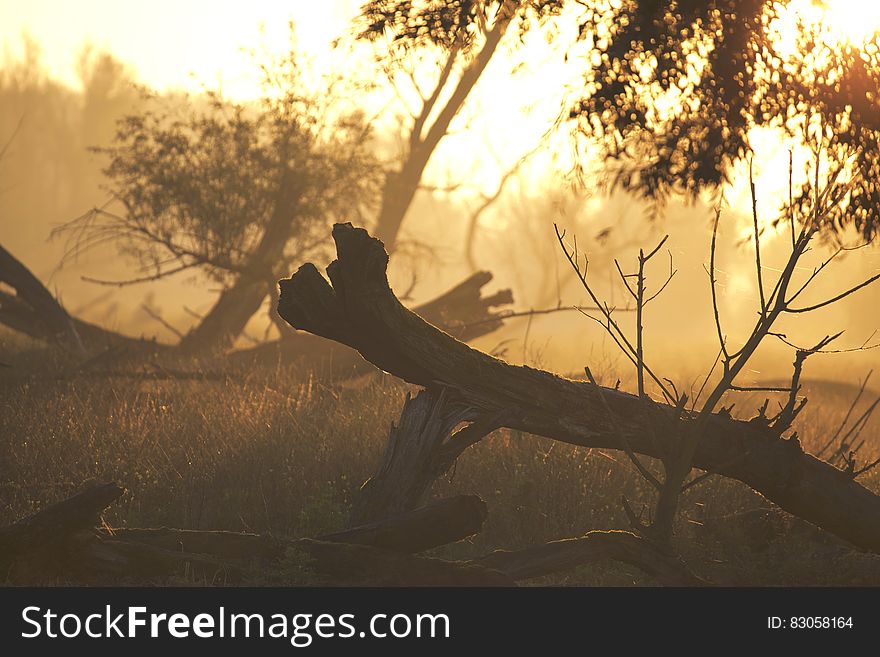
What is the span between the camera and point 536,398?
25.3 ft

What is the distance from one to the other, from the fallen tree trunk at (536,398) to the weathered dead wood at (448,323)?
855 centimetres

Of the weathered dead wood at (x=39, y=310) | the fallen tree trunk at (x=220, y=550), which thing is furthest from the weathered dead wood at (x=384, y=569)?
the weathered dead wood at (x=39, y=310)

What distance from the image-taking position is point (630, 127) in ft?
30.1

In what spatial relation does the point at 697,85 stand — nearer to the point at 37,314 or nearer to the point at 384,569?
the point at 384,569

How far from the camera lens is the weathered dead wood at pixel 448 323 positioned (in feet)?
54.9

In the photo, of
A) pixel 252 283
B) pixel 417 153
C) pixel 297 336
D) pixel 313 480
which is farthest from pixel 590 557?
pixel 417 153

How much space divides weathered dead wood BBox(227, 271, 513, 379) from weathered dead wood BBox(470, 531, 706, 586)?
30.8 ft

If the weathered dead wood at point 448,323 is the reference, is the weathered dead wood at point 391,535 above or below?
below

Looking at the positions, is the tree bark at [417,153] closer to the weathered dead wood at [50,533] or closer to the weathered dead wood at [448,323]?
the weathered dead wood at [448,323]

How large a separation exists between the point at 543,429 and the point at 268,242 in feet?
42.3

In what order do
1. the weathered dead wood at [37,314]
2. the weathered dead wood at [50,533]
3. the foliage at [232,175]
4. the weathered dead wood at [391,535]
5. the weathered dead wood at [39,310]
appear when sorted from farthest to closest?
the foliage at [232,175]
the weathered dead wood at [37,314]
the weathered dead wood at [39,310]
the weathered dead wood at [391,535]
the weathered dead wood at [50,533]

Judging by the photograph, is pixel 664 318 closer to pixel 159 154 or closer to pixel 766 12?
pixel 159 154

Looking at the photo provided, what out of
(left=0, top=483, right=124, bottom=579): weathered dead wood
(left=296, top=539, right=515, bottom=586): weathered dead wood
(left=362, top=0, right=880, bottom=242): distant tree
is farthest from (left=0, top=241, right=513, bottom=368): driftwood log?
(left=0, top=483, right=124, bottom=579): weathered dead wood

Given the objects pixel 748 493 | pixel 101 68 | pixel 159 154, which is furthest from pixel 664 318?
pixel 748 493
